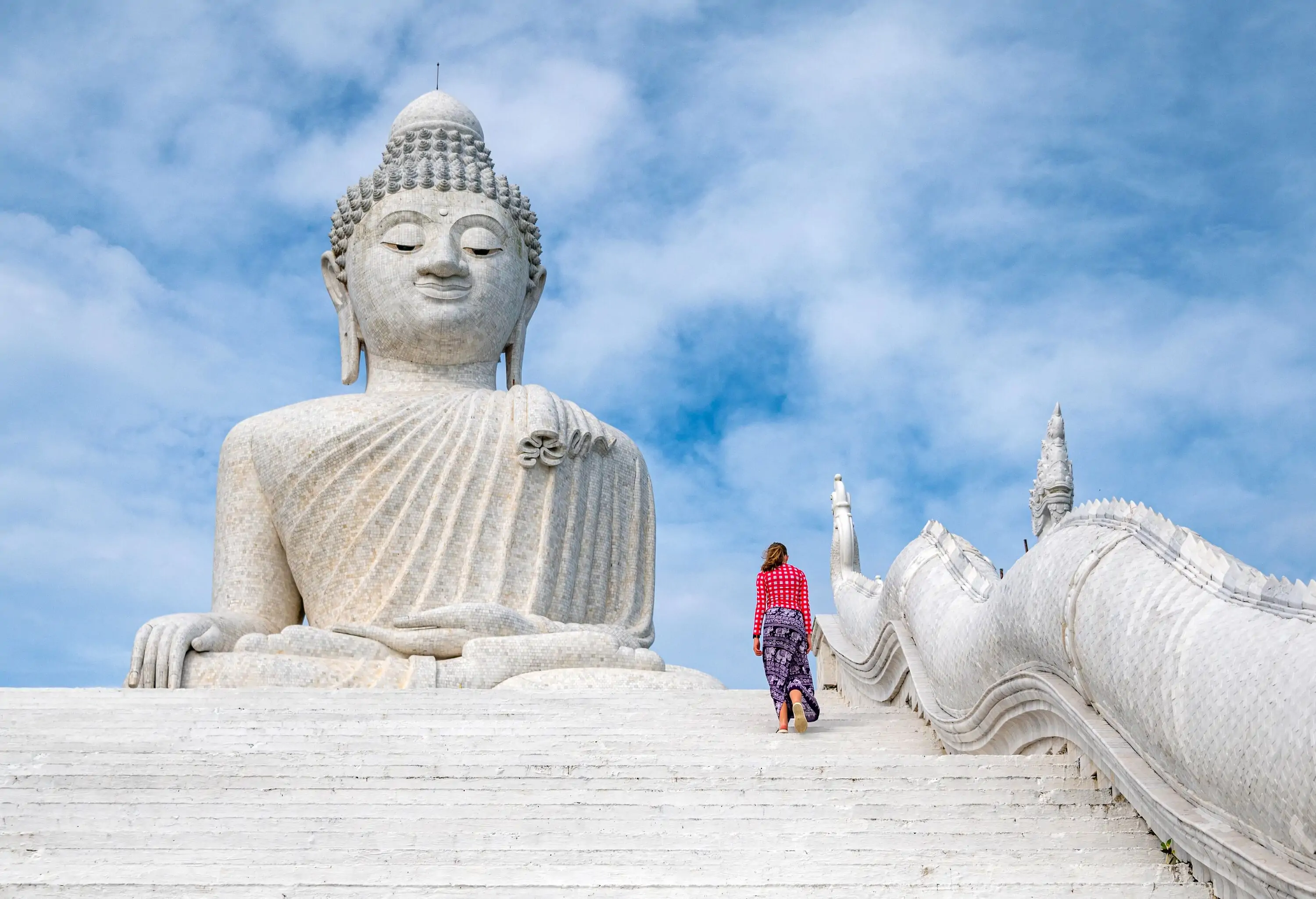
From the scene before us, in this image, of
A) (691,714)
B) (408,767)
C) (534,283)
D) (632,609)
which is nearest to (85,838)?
(408,767)

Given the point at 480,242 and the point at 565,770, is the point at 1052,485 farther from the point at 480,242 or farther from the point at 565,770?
the point at 480,242

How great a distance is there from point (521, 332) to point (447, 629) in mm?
3000

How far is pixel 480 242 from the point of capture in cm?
1093

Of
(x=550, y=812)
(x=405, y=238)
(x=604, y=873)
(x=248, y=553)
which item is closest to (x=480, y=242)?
(x=405, y=238)

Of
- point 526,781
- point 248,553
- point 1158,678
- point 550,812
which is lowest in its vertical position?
point 550,812

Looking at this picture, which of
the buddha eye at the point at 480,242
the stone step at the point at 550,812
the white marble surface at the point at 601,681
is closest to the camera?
the stone step at the point at 550,812

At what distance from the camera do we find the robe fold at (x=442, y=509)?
396 inches

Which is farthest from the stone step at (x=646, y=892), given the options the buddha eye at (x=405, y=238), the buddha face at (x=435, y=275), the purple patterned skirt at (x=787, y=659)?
the buddha eye at (x=405, y=238)

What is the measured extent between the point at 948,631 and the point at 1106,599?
174 centimetres

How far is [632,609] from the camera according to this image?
10.5 meters

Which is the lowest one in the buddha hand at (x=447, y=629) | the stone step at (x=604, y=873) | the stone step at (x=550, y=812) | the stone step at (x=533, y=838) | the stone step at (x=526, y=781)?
the stone step at (x=604, y=873)

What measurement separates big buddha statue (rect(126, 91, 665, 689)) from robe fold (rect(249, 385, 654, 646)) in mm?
12

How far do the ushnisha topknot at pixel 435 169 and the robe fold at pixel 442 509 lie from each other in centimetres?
151

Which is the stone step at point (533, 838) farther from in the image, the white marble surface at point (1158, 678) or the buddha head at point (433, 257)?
the buddha head at point (433, 257)
